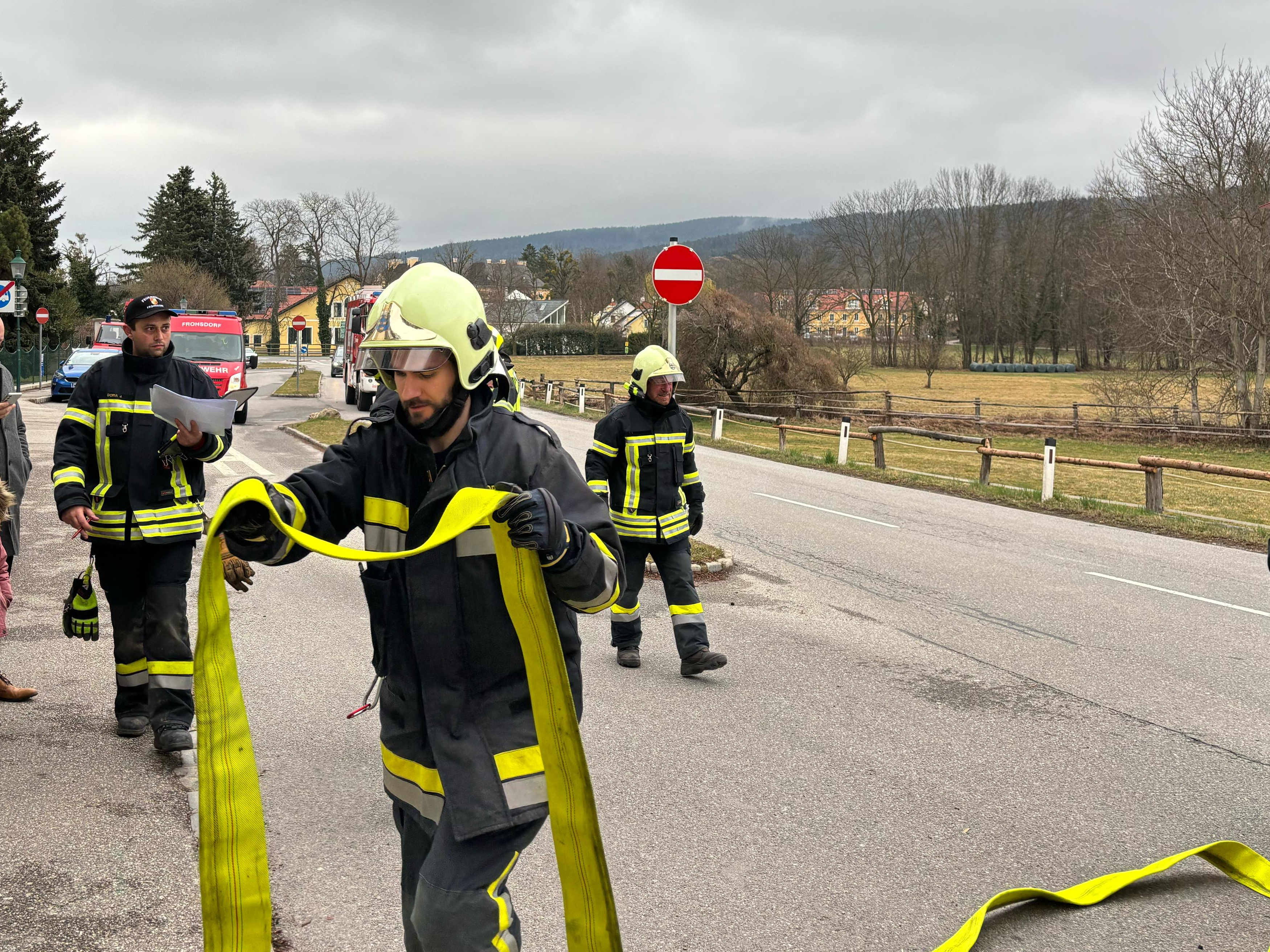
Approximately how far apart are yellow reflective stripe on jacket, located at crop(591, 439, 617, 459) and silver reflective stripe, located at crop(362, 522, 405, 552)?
149 inches

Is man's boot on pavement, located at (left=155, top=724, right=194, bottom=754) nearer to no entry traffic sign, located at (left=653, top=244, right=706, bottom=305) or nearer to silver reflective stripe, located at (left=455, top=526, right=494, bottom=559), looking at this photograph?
silver reflective stripe, located at (left=455, top=526, right=494, bottom=559)

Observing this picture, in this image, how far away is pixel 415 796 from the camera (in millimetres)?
2504

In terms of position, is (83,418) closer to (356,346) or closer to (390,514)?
(390,514)

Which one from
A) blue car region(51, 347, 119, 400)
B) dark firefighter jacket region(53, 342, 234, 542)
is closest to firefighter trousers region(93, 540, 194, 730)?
dark firefighter jacket region(53, 342, 234, 542)

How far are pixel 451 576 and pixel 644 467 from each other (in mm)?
4015

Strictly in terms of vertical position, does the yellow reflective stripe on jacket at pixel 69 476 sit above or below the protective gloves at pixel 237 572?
above

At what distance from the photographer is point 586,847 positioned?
2465 mm

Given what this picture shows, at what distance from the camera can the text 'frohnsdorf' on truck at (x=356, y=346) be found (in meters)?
28.0

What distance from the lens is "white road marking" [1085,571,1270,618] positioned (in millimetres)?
8758

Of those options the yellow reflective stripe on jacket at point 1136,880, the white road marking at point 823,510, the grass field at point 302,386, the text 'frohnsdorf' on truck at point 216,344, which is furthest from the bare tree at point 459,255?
the yellow reflective stripe on jacket at point 1136,880

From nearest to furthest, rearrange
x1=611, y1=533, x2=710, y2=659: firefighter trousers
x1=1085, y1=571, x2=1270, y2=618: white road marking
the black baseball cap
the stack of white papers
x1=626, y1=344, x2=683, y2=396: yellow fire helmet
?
the stack of white papers → the black baseball cap → x1=626, y1=344, x2=683, y2=396: yellow fire helmet → x1=611, y1=533, x2=710, y2=659: firefighter trousers → x1=1085, y1=571, x2=1270, y2=618: white road marking

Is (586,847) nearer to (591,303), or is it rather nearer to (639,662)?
(639,662)

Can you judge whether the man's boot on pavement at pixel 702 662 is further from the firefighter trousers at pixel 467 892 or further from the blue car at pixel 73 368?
the blue car at pixel 73 368

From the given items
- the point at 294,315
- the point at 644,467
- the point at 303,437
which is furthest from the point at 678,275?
the point at 294,315
